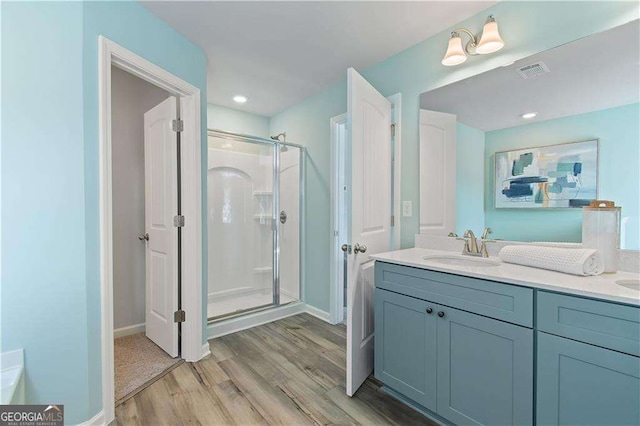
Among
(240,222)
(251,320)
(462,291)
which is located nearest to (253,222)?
(240,222)

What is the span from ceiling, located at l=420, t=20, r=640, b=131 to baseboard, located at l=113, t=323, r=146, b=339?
324 cm

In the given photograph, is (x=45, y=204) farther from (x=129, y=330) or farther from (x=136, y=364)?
(x=129, y=330)

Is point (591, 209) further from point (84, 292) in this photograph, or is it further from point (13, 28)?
point (13, 28)

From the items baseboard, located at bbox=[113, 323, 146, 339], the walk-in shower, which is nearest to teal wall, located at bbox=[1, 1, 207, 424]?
baseboard, located at bbox=[113, 323, 146, 339]

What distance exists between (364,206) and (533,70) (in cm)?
121

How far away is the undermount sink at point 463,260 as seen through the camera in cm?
160

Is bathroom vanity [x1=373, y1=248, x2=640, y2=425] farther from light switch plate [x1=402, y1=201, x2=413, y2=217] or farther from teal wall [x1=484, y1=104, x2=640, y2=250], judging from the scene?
light switch plate [x1=402, y1=201, x2=413, y2=217]

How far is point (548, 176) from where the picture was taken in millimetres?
1505

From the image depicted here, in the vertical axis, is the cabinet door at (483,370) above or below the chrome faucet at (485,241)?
below

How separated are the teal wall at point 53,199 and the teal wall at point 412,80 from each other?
1.87 m

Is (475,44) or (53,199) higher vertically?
(475,44)

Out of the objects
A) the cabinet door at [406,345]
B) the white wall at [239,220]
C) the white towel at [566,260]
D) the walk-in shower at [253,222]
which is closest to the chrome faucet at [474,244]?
the white towel at [566,260]

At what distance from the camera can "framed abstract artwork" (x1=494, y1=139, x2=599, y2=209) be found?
54.4 inches

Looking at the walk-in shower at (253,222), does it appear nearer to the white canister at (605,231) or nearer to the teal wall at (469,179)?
the teal wall at (469,179)
